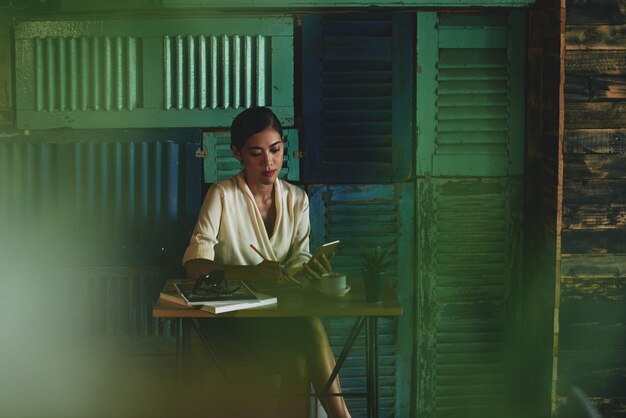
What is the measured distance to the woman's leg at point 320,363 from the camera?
3.13m

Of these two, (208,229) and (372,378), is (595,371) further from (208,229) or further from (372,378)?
(208,229)

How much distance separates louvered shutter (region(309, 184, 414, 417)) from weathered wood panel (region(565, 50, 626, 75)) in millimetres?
908

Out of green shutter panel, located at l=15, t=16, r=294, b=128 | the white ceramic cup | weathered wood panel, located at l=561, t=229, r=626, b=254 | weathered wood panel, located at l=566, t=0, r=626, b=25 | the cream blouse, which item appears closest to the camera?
the white ceramic cup

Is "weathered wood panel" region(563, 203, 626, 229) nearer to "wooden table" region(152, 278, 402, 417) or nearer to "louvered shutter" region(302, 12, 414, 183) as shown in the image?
"louvered shutter" region(302, 12, 414, 183)

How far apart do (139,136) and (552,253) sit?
1.96m

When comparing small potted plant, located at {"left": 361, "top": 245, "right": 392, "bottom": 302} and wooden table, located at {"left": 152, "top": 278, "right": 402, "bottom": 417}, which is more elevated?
small potted plant, located at {"left": 361, "top": 245, "right": 392, "bottom": 302}

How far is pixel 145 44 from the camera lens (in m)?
3.83

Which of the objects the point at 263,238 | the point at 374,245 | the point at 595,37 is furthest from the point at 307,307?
the point at 595,37

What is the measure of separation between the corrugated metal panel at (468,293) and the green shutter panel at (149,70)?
0.93m

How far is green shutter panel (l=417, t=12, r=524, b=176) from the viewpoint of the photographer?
387 centimetres

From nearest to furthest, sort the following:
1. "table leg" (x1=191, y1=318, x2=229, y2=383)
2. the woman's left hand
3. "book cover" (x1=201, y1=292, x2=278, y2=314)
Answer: "book cover" (x1=201, y1=292, x2=278, y2=314) → the woman's left hand → "table leg" (x1=191, y1=318, x2=229, y2=383)

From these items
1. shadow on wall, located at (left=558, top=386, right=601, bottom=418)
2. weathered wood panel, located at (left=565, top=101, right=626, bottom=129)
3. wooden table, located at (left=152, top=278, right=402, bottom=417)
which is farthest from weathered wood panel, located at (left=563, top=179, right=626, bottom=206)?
shadow on wall, located at (left=558, top=386, right=601, bottom=418)

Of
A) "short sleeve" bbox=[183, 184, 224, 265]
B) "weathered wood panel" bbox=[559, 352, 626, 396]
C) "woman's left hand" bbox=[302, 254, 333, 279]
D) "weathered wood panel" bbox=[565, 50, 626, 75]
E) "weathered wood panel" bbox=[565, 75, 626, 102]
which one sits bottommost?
"weathered wood panel" bbox=[559, 352, 626, 396]

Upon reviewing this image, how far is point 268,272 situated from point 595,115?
1.64 meters
